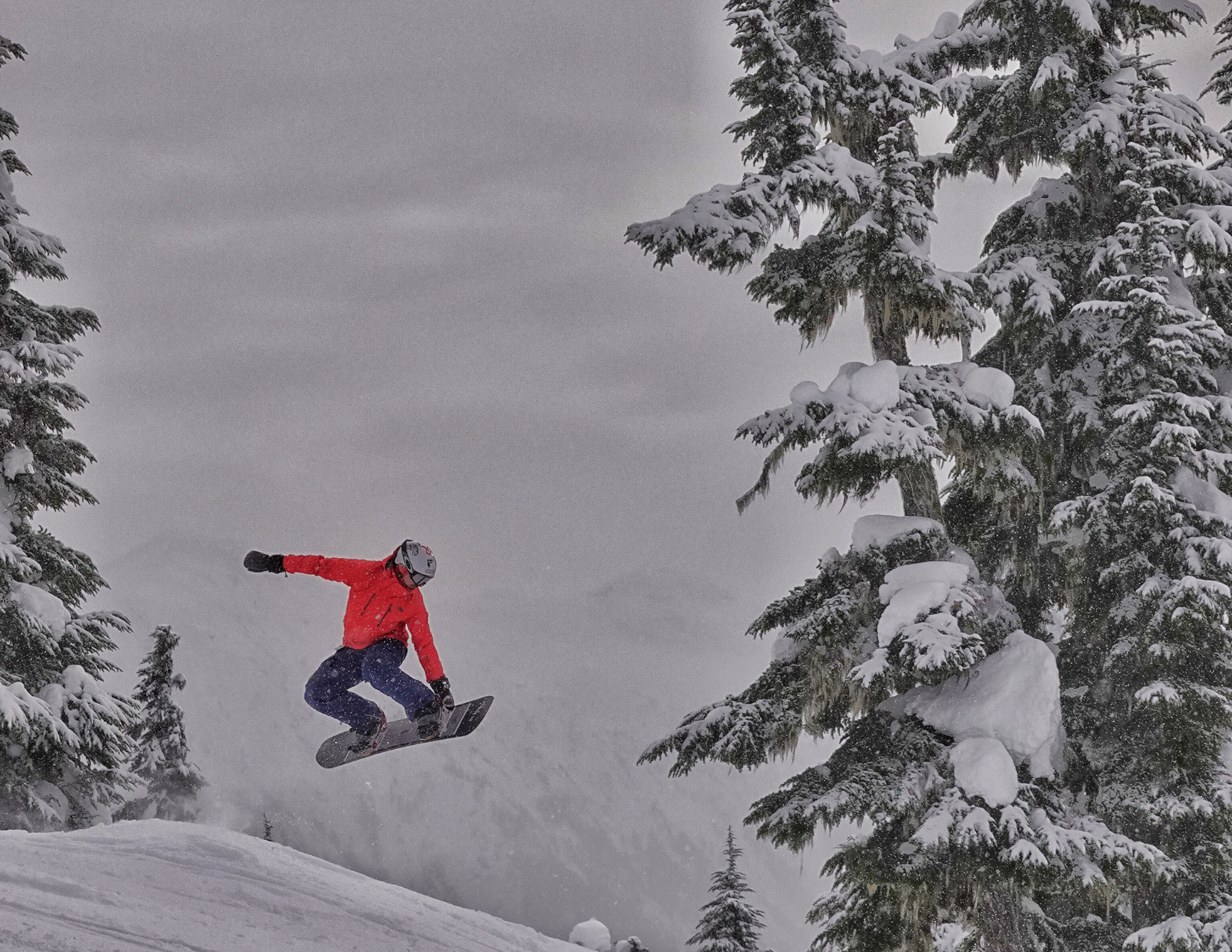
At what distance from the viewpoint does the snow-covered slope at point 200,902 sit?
6836mm

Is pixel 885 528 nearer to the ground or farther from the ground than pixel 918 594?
farther from the ground

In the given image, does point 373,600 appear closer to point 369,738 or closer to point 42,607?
point 369,738

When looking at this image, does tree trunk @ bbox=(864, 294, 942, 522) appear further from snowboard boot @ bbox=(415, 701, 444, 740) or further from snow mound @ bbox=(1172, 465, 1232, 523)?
snowboard boot @ bbox=(415, 701, 444, 740)

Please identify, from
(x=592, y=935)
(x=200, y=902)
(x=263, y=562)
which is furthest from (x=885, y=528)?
(x=592, y=935)

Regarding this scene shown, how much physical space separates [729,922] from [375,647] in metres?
20.0

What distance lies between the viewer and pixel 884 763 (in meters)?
11.0

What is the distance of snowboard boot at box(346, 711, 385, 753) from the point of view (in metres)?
→ 10.4

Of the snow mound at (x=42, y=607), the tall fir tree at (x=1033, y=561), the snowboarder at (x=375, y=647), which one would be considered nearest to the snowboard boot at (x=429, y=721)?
the snowboarder at (x=375, y=647)

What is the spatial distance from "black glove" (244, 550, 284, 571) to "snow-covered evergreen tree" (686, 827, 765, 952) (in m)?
19.5

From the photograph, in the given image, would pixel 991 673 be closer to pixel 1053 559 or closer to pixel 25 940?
pixel 1053 559

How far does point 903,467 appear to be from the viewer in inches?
455

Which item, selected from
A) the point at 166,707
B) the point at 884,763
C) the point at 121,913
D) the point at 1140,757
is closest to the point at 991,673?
the point at 884,763

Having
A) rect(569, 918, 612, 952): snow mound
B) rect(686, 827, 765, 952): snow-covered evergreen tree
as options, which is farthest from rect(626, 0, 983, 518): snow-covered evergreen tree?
rect(569, 918, 612, 952): snow mound

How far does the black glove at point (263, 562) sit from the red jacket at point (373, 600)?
83 mm
